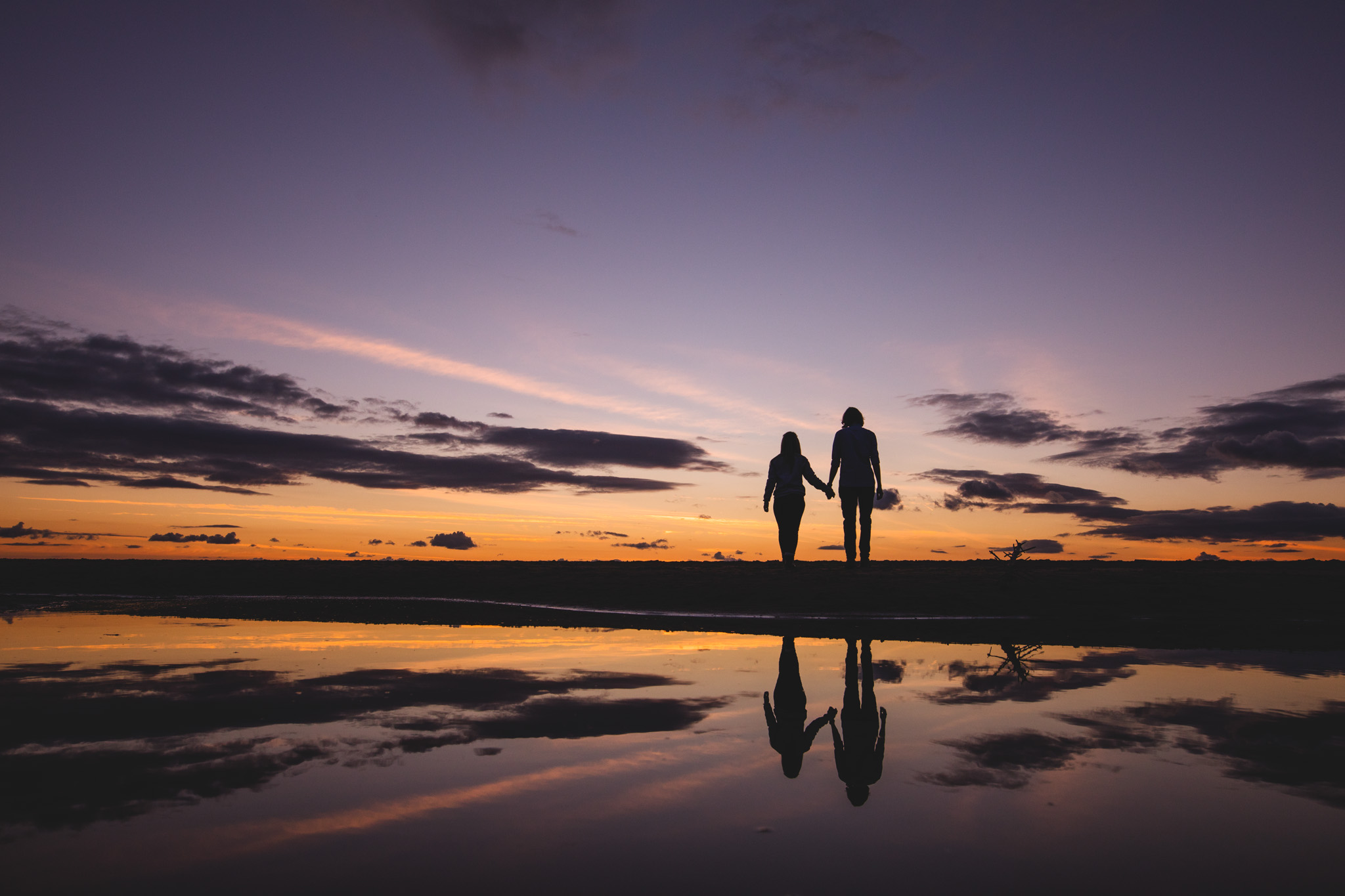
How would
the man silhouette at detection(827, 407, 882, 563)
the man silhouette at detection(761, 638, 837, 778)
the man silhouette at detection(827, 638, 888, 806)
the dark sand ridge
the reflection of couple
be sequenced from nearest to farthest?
the man silhouette at detection(827, 638, 888, 806) → the reflection of couple → the man silhouette at detection(761, 638, 837, 778) → the dark sand ridge → the man silhouette at detection(827, 407, 882, 563)

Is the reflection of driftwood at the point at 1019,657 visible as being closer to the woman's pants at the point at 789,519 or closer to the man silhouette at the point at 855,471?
the man silhouette at the point at 855,471

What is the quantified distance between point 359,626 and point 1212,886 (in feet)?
32.8

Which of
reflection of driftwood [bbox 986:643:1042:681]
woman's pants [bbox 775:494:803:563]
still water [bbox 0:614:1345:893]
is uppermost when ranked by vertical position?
woman's pants [bbox 775:494:803:563]

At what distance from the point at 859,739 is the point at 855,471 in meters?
10.6

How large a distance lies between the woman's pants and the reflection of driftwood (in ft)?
26.3

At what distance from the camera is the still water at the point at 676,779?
242cm

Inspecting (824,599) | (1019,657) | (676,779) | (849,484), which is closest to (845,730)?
(676,779)

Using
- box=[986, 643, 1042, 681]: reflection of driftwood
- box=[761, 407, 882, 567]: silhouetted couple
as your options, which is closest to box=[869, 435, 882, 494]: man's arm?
box=[761, 407, 882, 567]: silhouetted couple

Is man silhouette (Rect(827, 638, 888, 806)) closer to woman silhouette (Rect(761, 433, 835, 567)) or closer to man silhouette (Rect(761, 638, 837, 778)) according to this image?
man silhouette (Rect(761, 638, 837, 778))

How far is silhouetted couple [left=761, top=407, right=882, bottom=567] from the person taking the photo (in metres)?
14.4

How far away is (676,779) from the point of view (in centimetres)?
339

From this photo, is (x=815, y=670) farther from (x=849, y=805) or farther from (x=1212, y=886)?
(x=1212, y=886)

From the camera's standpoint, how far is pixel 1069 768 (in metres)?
3.53

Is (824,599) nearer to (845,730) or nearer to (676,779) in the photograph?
(845,730)
